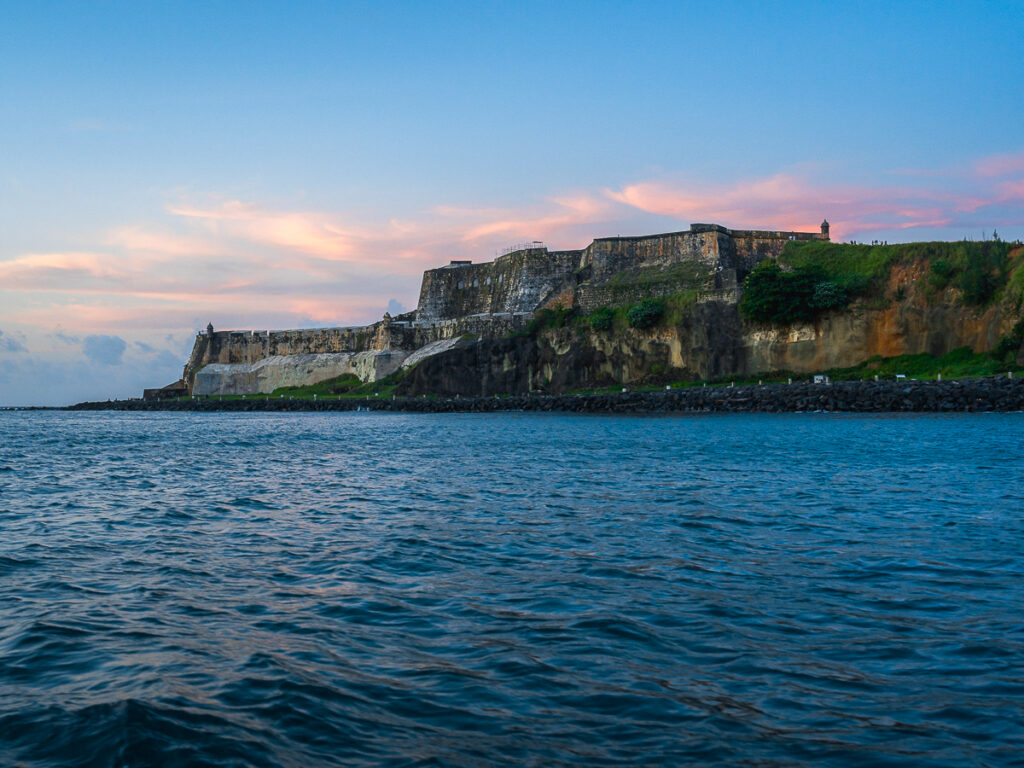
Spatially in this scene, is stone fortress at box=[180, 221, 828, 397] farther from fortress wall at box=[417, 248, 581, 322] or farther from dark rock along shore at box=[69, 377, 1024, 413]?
dark rock along shore at box=[69, 377, 1024, 413]

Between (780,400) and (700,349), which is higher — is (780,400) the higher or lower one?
the lower one

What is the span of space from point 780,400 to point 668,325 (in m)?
22.0

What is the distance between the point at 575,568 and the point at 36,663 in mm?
6086

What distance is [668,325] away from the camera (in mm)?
76812

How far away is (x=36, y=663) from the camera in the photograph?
741 cm

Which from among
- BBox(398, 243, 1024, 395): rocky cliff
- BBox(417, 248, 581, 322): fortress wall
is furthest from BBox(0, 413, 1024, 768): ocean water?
BBox(417, 248, 581, 322): fortress wall

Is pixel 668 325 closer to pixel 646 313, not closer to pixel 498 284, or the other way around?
pixel 646 313

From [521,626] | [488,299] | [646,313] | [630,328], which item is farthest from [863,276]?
[521,626]

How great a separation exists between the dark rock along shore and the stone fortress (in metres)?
14.4

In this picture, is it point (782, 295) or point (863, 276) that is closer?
point (863, 276)

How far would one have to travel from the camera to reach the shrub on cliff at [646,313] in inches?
3036

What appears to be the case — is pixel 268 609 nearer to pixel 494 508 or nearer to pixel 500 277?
pixel 494 508

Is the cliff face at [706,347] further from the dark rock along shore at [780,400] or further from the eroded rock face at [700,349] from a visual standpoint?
the dark rock along shore at [780,400]

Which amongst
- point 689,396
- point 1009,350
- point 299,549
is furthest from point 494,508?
point 1009,350
